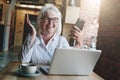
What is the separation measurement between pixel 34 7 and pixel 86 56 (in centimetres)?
1374

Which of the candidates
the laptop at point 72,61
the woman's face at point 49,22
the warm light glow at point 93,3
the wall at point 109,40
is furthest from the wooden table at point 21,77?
the warm light glow at point 93,3

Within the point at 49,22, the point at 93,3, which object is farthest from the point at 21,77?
the point at 93,3

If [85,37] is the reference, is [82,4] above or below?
above

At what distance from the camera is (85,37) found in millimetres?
5422

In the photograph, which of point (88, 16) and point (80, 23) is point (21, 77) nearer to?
point (80, 23)

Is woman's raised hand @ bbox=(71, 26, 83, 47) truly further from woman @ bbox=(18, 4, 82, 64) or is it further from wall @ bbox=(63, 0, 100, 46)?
wall @ bbox=(63, 0, 100, 46)

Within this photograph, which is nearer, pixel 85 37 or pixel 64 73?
pixel 64 73

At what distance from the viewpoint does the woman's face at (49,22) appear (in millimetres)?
2219

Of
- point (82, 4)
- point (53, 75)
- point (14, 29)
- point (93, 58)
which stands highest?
point (82, 4)

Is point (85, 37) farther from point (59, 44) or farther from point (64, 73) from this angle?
point (64, 73)

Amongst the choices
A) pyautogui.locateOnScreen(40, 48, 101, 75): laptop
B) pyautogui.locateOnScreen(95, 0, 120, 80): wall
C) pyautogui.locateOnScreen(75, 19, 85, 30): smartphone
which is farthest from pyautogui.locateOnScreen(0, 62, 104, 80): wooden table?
pyautogui.locateOnScreen(95, 0, 120, 80): wall

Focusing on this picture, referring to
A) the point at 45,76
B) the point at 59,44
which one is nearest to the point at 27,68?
the point at 45,76

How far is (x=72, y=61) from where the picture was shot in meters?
1.54

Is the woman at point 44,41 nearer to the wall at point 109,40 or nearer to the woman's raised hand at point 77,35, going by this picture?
the woman's raised hand at point 77,35
